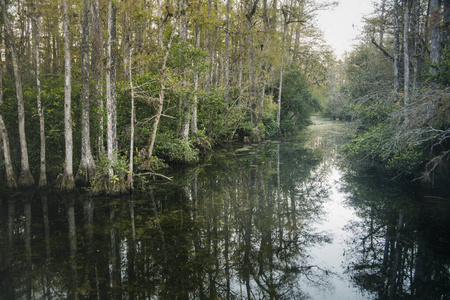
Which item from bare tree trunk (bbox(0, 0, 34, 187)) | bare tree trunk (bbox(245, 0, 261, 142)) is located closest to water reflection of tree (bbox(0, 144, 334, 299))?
bare tree trunk (bbox(0, 0, 34, 187))

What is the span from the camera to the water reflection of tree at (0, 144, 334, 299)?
4.93 metres

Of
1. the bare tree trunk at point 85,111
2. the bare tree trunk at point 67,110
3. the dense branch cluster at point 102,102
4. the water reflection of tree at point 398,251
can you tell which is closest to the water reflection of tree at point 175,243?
the bare tree trunk at point 67,110

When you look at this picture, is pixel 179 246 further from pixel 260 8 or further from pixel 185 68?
pixel 260 8

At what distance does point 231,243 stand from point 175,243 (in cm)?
125

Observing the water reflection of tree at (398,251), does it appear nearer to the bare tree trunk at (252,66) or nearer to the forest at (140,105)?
the forest at (140,105)

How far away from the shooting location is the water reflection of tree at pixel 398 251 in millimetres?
4930

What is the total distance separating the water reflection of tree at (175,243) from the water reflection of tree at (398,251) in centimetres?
91

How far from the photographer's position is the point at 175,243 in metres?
6.50

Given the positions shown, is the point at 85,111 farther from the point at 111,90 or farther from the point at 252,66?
the point at 252,66

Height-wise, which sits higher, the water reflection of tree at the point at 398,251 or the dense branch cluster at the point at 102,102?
the dense branch cluster at the point at 102,102

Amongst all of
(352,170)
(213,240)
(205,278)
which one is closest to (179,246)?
(213,240)

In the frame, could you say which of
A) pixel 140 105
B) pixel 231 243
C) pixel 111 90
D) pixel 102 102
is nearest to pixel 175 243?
pixel 231 243

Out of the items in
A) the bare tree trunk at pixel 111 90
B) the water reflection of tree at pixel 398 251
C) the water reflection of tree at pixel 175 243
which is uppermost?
the bare tree trunk at pixel 111 90

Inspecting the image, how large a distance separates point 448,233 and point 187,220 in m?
6.33
